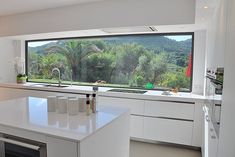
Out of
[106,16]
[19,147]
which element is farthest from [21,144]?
[106,16]

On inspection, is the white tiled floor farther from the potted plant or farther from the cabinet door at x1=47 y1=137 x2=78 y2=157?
the potted plant

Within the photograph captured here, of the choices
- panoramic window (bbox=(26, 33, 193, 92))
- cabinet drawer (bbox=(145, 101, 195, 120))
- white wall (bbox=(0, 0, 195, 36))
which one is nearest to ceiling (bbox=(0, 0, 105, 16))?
white wall (bbox=(0, 0, 195, 36))

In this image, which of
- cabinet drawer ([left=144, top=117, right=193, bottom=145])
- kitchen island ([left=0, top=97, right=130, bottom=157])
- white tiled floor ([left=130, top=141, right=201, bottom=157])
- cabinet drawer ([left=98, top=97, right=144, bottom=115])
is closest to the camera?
kitchen island ([left=0, top=97, right=130, bottom=157])

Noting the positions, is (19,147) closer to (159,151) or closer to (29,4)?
(159,151)

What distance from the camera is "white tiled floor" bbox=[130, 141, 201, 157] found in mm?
2945

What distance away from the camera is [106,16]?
343cm

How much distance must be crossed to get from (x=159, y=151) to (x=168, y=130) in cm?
37

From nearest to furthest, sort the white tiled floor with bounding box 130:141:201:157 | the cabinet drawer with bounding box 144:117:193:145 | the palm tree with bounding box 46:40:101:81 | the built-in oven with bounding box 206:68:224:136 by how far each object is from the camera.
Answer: the built-in oven with bounding box 206:68:224:136 < the white tiled floor with bounding box 130:141:201:157 < the cabinet drawer with bounding box 144:117:193:145 < the palm tree with bounding box 46:40:101:81

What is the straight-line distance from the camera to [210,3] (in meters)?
2.00

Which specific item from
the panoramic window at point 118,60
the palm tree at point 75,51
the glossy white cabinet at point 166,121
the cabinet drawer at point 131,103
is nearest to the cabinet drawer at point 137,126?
the glossy white cabinet at point 166,121

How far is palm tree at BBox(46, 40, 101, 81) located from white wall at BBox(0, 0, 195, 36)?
2.90ft

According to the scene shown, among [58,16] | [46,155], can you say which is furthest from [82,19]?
[46,155]

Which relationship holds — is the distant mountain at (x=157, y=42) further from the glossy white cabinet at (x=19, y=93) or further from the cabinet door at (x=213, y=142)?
the cabinet door at (x=213, y=142)

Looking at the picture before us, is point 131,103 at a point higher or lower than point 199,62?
lower
